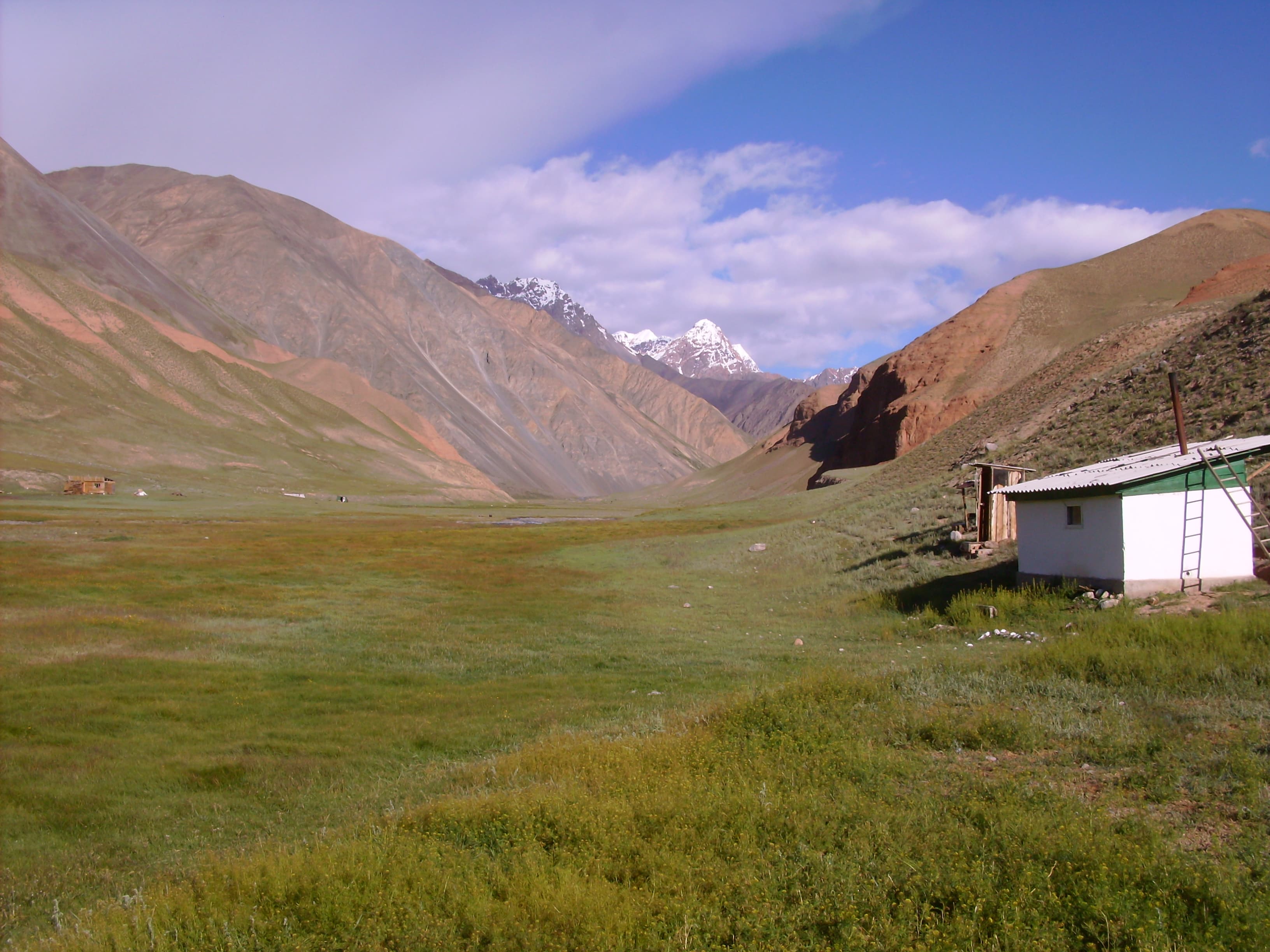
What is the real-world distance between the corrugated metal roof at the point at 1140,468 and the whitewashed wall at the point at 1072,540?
1.49 ft

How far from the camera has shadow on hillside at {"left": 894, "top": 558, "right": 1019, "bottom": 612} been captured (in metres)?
23.5

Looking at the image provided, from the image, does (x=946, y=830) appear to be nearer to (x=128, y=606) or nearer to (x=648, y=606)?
(x=648, y=606)

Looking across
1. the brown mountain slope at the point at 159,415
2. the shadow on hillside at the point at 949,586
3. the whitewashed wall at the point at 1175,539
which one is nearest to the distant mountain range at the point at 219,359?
the brown mountain slope at the point at 159,415

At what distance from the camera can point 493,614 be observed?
83.7 feet

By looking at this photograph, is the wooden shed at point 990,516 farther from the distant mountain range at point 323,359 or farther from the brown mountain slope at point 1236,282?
the brown mountain slope at point 1236,282

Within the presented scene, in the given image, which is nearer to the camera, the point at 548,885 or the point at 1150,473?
the point at 548,885

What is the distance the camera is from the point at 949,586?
24.7 meters

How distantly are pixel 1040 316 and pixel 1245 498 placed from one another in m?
72.8

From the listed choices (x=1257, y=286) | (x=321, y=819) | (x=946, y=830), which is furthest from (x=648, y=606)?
(x=1257, y=286)

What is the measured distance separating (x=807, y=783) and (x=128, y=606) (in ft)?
74.4

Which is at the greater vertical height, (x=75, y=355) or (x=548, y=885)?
(x=75, y=355)

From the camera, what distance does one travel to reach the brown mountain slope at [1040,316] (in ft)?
252

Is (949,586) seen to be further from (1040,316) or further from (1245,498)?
(1040,316)

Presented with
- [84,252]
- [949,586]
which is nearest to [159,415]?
[84,252]
